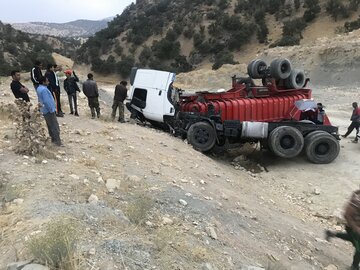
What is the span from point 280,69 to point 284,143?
242cm

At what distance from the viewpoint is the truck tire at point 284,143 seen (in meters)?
12.3

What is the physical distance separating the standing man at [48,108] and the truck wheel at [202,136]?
4.53 meters

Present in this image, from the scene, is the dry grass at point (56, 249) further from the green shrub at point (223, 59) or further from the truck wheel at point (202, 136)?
the green shrub at point (223, 59)

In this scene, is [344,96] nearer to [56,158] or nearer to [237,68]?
[237,68]

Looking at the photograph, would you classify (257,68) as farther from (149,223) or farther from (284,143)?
(149,223)

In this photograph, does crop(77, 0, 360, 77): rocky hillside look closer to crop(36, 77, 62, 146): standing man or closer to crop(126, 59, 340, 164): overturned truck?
crop(126, 59, 340, 164): overturned truck

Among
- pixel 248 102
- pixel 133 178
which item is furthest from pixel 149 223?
pixel 248 102

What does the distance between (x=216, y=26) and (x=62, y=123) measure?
46443 millimetres

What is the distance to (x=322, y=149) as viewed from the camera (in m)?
12.4

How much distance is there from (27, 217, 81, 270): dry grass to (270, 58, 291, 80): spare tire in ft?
33.1

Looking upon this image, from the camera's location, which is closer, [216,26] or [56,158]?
[56,158]

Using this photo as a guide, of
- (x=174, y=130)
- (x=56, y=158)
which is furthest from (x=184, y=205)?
(x=174, y=130)

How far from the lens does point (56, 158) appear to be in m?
7.89

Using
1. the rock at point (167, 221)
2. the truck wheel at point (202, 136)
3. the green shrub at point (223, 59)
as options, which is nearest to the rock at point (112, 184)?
the rock at point (167, 221)
